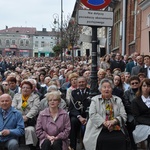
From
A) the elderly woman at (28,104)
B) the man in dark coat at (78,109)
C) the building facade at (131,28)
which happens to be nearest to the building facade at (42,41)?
the building facade at (131,28)

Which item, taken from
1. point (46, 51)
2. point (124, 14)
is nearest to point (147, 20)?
point (124, 14)

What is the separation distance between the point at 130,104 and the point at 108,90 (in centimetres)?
107

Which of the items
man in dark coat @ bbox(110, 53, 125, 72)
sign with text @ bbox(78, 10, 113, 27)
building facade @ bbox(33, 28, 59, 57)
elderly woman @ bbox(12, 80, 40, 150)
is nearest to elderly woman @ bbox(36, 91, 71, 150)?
elderly woman @ bbox(12, 80, 40, 150)

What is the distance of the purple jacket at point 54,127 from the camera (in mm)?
6199

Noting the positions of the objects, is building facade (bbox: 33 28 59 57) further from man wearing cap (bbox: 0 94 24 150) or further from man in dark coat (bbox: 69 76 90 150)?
man wearing cap (bbox: 0 94 24 150)

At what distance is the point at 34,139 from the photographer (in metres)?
6.66

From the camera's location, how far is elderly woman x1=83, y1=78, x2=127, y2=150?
235 inches

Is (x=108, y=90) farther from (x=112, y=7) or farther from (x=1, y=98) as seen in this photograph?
(x=112, y=7)

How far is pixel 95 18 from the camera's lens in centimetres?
685

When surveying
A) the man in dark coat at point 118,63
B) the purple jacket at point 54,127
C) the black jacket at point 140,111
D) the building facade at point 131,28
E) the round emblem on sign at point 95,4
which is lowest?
the purple jacket at point 54,127

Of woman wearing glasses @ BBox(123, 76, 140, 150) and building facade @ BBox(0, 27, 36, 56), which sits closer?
woman wearing glasses @ BBox(123, 76, 140, 150)

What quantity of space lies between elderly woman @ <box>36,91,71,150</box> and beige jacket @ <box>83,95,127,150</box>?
44cm

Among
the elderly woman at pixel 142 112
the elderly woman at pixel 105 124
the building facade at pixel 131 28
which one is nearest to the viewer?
the elderly woman at pixel 105 124

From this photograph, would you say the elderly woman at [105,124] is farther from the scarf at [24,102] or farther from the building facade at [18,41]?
the building facade at [18,41]
